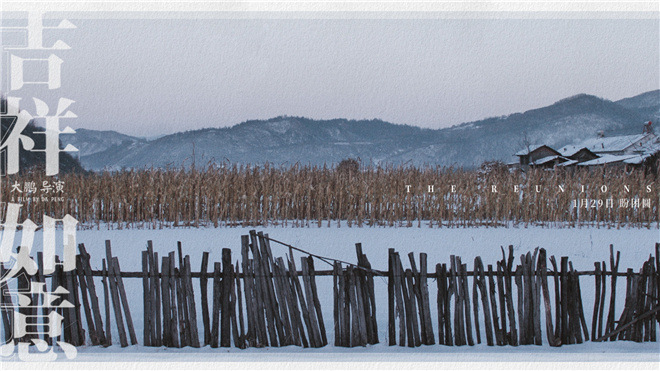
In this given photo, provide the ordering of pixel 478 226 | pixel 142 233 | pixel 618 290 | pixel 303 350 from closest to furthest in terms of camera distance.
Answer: pixel 303 350 → pixel 618 290 → pixel 142 233 → pixel 478 226

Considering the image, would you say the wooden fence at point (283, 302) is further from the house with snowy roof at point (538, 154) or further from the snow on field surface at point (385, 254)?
the house with snowy roof at point (538, 154)

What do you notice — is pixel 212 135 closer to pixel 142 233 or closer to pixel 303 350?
pixel 142 233

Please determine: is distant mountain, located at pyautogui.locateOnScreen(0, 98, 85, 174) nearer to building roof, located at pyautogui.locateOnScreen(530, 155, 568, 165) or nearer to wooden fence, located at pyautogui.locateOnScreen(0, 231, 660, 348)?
wooden fence, located at pyautogui.locateOnScreen(0, 231, 660, 348)

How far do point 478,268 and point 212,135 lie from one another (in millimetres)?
7708

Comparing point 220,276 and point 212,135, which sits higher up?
point 212,135

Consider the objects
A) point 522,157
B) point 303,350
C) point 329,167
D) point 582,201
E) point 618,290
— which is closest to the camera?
point 303,350

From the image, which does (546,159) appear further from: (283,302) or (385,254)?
(283,302)

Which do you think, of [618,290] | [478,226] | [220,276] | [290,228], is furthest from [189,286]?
[478,226]

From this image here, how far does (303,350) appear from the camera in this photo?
135 inches

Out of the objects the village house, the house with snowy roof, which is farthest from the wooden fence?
the house with snowy roof

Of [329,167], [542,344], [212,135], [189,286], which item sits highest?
[212,135]

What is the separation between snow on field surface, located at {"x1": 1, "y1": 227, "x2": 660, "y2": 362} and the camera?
3314 millimetres

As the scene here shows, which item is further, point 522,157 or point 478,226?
point 522,157

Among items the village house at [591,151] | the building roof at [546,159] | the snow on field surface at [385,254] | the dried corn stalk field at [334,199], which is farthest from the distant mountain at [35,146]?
the building roof at [546,159]
